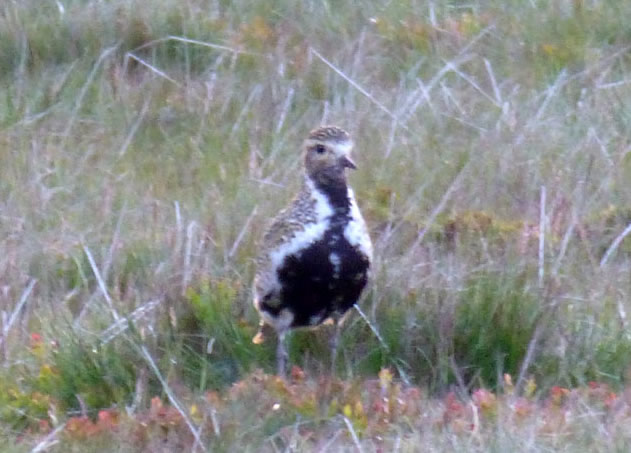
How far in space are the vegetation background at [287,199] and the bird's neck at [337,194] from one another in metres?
0.47

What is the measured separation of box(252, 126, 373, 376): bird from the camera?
508 centimetres

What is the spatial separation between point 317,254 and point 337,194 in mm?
267

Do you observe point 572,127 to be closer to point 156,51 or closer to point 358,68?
point 358,68

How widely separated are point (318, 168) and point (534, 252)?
102 cm

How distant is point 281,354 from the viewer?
17.1ft

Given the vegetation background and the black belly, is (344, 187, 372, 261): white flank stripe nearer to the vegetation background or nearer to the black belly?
the black belly

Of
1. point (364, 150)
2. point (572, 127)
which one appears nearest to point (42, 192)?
point (364, 150)

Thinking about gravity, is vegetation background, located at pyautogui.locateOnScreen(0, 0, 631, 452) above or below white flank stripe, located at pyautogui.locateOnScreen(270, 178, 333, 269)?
below

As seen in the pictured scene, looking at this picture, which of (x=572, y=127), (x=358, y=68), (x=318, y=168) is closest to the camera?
(x=318, y=168)

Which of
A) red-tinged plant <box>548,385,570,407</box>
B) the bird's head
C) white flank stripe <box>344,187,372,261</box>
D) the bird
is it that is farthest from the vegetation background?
the bird's head

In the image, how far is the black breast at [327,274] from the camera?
5.07 m

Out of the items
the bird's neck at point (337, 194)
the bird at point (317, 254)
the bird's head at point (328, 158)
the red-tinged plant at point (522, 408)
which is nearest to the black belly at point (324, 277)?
the bird at point (317, 254)

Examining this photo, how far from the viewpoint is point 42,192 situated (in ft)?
21.6

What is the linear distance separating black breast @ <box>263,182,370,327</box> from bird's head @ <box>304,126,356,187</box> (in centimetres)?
11
